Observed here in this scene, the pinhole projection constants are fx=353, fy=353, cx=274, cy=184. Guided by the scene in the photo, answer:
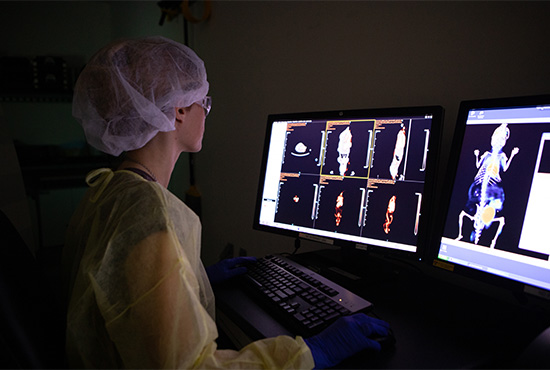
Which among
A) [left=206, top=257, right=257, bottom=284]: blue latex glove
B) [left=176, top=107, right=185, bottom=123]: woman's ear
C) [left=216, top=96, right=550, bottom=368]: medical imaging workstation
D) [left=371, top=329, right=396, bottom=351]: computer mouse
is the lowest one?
[left=206, top=257, right=257, bottom=284]: blue latex glove

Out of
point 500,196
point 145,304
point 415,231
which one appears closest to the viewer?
point 145,304

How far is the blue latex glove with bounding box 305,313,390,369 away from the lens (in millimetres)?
693

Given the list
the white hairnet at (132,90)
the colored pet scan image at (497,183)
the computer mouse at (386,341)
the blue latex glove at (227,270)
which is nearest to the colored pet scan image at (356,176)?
the colored pet scan image at (497,183)

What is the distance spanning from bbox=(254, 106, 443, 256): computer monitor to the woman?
1.16 ft

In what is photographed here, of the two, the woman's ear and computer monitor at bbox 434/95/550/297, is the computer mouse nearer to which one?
computer monitor at bbox 434/95/550/297

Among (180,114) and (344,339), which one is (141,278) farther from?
(180,114)

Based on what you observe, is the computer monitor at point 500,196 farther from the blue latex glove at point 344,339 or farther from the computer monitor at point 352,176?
the blue latex glove at point 344,339

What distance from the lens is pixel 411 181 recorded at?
100 cm

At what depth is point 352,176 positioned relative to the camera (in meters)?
1.11

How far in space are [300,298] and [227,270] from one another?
0.96 feet

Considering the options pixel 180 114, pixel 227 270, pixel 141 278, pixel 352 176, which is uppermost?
pixel 180 114

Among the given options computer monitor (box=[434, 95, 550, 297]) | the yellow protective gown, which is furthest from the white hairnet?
computer monitor (box=[434, 95, 550, 297])

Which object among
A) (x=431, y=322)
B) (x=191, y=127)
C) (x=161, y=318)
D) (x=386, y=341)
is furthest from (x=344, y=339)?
(x=191, y=127)

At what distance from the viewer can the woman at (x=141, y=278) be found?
2.19ft
